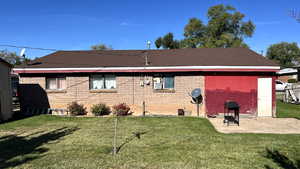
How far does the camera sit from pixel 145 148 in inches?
235

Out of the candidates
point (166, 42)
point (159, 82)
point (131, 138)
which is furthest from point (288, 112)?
point (166, 42)

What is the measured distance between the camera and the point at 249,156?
5.26 metres

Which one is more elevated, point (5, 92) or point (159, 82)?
point (159, 82)

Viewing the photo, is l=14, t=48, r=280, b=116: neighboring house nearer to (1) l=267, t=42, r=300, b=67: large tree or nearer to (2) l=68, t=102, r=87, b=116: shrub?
(2) l=68, t=102, r=87, b=116: shrub

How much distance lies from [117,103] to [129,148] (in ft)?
20.4

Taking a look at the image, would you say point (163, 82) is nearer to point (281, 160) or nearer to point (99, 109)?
point (99, 109)

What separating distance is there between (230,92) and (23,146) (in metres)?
9.94

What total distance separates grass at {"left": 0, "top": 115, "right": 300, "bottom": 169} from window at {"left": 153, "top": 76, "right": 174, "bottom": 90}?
10.9 ft

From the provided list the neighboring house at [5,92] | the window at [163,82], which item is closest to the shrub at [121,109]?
the window at [163,82]

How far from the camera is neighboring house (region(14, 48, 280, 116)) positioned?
36.2 feet

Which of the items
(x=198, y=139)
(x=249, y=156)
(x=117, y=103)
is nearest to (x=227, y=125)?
(x=198, y=139)

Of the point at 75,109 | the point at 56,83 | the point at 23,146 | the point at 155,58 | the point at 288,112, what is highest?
the point at 155,58

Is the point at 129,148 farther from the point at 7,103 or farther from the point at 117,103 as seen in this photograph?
the point at 7,103

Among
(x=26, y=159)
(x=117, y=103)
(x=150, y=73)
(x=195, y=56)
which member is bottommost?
(x=26, y=159)
